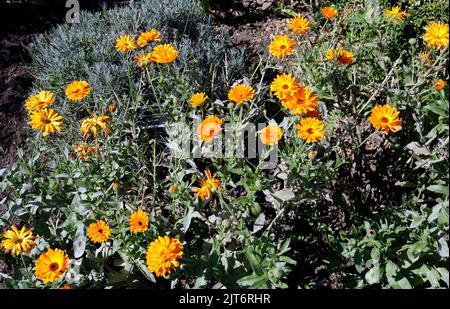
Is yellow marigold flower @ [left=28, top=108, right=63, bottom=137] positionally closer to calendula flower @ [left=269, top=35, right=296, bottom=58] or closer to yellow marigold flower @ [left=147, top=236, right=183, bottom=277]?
yellow marigold flower @ [left=147, top=236, right=183, bottom=277]

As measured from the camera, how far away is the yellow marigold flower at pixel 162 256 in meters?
1.88

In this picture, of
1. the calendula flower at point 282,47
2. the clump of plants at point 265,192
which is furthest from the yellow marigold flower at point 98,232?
the calendula flower at point 282,47

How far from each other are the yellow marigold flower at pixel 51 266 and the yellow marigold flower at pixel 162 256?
0.35 metres

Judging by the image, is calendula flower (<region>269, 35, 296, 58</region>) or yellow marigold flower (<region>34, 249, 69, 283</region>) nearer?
yellow marigold flower (<region>34, 249, 69, 283</region>)

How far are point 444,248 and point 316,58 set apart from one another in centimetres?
147

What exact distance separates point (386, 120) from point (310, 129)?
38 centimetres

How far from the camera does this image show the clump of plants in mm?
2018

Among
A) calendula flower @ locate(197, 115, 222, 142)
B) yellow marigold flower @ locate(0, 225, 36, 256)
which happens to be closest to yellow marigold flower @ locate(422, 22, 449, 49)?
calendula flower @ locate(197, 115, 222, 142)

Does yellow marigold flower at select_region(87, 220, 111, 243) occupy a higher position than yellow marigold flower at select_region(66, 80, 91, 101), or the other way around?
yellow marigold flower at select_region(66, 80, 91, 101)

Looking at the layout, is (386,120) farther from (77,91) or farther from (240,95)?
(77,91)

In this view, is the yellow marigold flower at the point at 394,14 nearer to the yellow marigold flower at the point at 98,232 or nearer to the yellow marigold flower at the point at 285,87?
the yellow marigold flower at the point at 285,87
